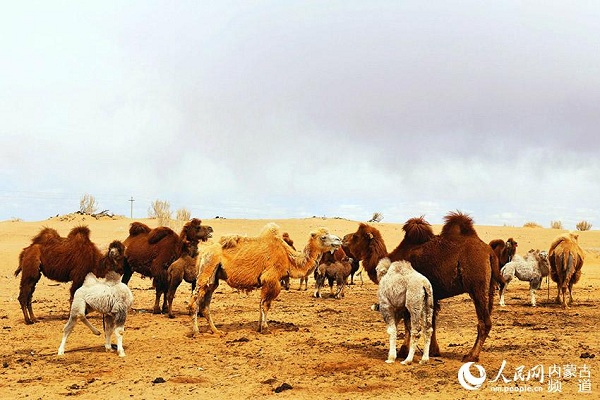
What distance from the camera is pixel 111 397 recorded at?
7633mm

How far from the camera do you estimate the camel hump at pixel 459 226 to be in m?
9.80

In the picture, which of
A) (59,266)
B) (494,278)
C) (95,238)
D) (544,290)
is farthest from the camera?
(95,238)

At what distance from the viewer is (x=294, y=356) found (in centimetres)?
979

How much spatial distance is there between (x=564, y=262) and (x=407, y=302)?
1004 cm

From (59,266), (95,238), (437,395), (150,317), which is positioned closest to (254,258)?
(150,317)

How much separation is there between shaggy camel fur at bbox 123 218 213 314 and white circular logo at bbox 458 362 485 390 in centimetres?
903

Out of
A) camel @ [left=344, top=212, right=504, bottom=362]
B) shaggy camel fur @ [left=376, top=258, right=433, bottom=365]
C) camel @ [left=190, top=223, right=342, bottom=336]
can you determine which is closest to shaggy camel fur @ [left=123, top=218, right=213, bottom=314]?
camel @ [left=190, top=223, right=342, bottom=336]

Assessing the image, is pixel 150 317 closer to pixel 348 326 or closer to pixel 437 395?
pixel 348 326

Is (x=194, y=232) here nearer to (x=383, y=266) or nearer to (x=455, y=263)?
(x=383, y=266)

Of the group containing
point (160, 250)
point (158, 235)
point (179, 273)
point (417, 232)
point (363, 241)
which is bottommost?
point (179, 273)

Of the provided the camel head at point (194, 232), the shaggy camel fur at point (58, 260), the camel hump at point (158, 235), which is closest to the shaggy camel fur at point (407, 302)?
the shaggy camel fur at point (58, 260)

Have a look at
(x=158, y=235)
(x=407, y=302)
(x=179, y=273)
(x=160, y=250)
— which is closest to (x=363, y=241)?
(x=407, y=302)

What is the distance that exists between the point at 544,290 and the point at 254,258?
1515 centimetres

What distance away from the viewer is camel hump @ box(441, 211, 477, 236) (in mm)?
9796
